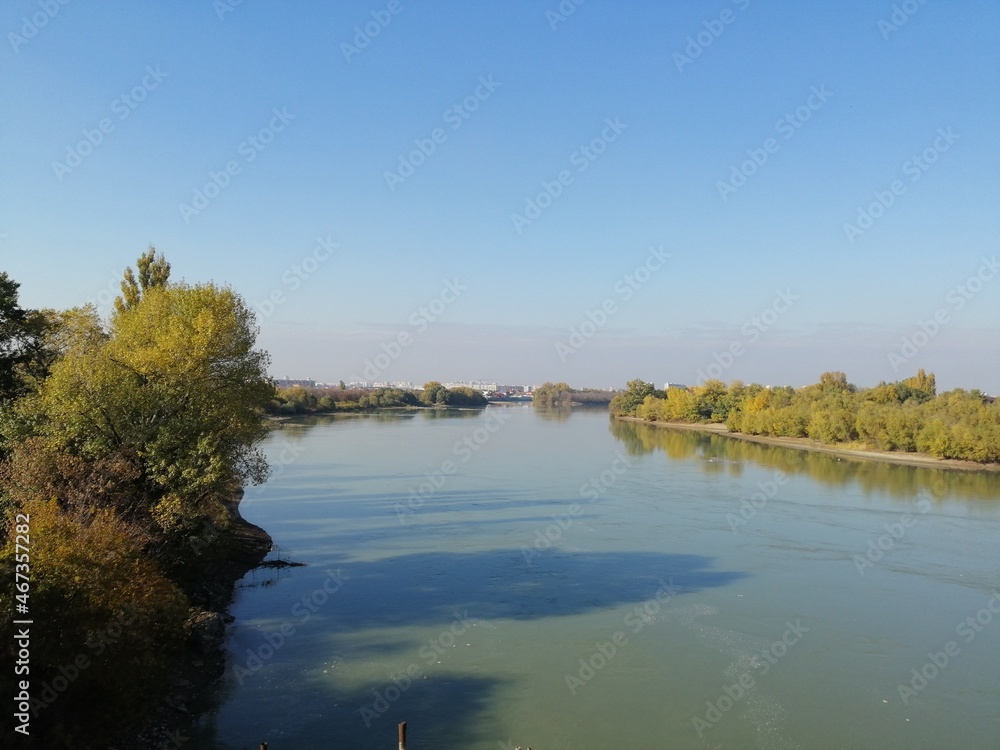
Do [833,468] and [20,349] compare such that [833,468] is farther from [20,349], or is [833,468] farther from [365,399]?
[365,399]

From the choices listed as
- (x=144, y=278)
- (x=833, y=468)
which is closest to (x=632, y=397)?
(x=833, y=468)

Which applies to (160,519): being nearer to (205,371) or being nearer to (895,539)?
(205,371)

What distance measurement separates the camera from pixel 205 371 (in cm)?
1162

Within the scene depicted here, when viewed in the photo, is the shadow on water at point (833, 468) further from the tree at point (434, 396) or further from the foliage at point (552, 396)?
the foliage at point (552, 396)

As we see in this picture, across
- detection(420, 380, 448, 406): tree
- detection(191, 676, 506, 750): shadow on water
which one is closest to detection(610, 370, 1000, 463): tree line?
detection(420, 380, 448, 406): tree

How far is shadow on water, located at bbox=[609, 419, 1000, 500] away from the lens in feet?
89.7

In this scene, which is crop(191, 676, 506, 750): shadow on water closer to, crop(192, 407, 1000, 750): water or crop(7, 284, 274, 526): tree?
crop(192, 407, 1000, 750): water

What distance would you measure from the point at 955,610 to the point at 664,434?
44.1 meters

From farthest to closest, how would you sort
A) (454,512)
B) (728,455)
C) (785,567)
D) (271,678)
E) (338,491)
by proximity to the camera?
(728,455), (338,491), (454,512), (785,567), (271,678)

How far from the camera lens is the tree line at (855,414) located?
3650cm

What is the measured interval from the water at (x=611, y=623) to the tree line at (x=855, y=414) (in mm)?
15003

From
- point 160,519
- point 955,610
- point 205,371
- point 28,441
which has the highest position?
point 205,371

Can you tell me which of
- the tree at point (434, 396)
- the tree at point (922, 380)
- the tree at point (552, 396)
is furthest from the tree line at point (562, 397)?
the tree at point (922, 380)

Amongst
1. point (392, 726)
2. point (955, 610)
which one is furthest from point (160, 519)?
point (955, 610)
